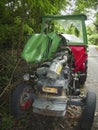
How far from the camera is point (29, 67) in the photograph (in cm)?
661

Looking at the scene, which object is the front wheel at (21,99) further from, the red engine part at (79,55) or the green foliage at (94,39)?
the green foliage at (94,39)

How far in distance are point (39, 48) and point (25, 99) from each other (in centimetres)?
111

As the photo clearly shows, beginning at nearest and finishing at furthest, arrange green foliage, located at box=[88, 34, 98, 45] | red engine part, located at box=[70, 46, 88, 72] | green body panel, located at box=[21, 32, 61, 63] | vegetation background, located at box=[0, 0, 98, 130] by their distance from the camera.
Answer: green body panel, located at box=[21, 32, 61, 63] → vegetation background, located at box=[0, 0, 98, 130] → red engine part, located at box=[70, 46, 88, 72] → green foliage, located at box=[88, 34, 98, 45]

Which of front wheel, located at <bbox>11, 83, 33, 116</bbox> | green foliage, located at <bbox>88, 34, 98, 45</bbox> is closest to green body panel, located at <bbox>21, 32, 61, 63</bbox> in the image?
front wheel, located at <bbox>11, 83, 33, 116</bbox>

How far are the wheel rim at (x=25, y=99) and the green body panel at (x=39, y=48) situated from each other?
0.60m

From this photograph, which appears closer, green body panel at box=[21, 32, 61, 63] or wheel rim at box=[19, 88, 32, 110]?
wheel rim at box=[19, 88, 32, 110]

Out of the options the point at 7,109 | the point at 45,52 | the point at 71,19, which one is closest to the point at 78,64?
the point at 71,19

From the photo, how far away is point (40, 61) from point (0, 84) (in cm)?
139

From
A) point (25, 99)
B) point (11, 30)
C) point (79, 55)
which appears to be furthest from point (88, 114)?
point (11, 30)

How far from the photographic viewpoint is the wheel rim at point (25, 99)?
205 inches

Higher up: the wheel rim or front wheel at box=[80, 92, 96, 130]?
the wheel rim

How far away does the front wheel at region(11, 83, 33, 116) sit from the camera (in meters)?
5.16

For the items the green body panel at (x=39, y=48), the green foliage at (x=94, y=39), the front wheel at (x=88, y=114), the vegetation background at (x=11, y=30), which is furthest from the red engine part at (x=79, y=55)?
the green foliage at (x=94, y=39)

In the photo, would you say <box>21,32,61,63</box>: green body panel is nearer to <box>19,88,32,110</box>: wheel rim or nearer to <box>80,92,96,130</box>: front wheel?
<box>19,88,32,110</box>: wheel rim
